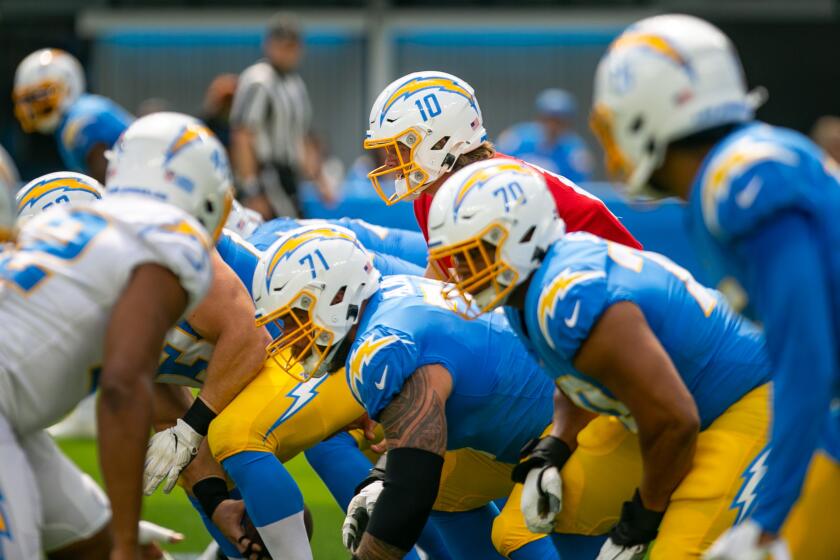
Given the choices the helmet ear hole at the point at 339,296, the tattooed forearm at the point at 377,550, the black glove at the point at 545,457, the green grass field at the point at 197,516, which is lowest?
the green grass field at the point at 197,516

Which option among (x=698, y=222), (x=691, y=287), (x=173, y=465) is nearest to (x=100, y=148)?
(x=173, y=465)

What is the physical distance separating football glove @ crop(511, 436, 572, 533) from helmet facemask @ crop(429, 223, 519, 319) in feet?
1.56

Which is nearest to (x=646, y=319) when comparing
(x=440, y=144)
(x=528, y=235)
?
(x=528, y=235)

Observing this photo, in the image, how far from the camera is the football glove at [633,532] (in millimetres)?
3732

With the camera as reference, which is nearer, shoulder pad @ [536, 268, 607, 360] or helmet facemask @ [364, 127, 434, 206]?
shoulder pad @ [536, 268, 607, 360]

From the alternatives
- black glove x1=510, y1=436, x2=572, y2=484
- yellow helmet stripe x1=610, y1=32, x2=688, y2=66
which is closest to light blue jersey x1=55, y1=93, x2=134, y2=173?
black glove x1=510, y1=436, x2=572, y2=484

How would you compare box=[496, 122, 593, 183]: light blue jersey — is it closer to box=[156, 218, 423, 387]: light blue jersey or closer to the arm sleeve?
box=[156, 218, 423, 387]: light blue jersey

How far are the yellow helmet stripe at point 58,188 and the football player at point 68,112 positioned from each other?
105 inches

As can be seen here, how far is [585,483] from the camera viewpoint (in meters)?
4.00

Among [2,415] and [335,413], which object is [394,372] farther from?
[2,415]

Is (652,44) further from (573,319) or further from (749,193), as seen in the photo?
(573,319)

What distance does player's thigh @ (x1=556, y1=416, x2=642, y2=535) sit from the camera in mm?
4000

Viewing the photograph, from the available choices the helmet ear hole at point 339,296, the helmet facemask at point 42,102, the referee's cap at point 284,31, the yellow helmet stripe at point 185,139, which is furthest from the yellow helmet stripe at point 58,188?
the referee's cap at point 284,31

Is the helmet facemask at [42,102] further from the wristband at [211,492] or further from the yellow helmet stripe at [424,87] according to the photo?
the wristband at [211,492]
